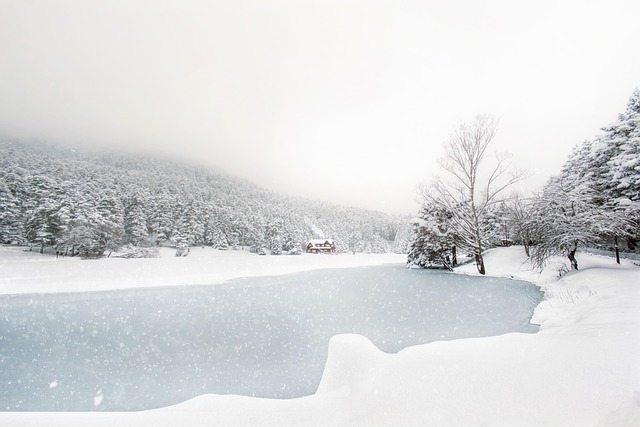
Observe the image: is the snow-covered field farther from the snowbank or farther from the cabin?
the cabin

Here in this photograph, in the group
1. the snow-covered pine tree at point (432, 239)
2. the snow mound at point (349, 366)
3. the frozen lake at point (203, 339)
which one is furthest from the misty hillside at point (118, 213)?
the snow mound at point (349, 366)

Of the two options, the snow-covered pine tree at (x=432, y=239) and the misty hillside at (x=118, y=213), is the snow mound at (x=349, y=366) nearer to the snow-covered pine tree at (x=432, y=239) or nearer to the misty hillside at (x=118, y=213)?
the snow-covered pine tree at (x=432, y=239)

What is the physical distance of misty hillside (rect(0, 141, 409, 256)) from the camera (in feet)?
118

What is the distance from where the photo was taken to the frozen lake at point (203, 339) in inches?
200

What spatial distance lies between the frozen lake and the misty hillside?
28.7 metres

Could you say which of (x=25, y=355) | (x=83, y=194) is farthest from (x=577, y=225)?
(x=83, y=194)

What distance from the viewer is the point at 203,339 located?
797 cm

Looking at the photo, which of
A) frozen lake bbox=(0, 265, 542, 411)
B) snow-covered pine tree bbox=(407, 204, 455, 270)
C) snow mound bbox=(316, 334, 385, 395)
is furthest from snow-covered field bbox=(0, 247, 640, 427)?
snow-covered pine tree bbox=(407, 204, 455, 270)

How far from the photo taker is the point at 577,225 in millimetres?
14516

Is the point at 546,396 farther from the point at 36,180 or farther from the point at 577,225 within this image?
the point at 36,180

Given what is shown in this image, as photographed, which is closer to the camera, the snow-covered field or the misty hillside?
the snow-covered field

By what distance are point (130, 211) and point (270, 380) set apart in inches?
2238

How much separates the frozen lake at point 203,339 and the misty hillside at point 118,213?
2875 cm

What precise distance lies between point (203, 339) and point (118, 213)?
150 feet
